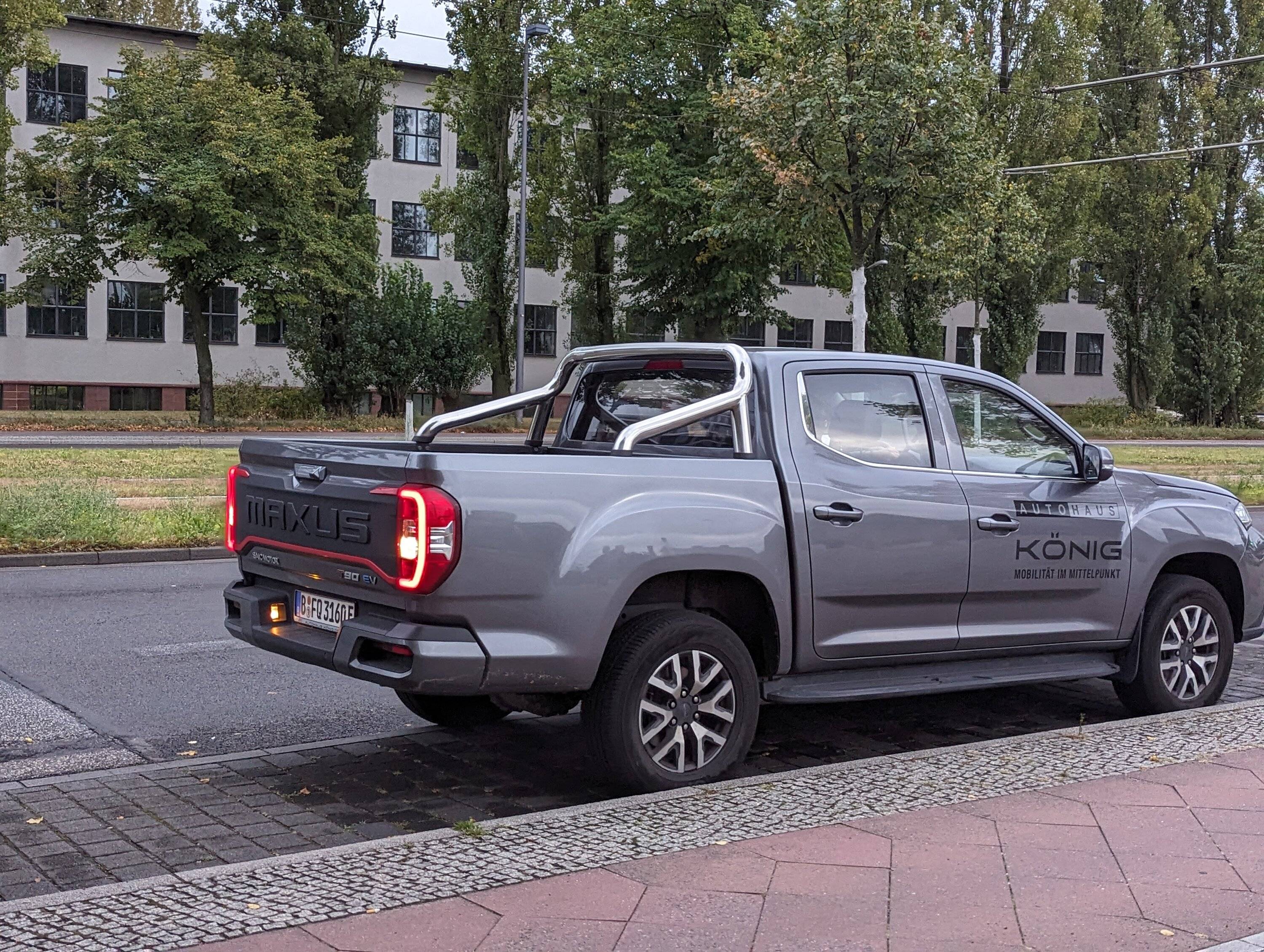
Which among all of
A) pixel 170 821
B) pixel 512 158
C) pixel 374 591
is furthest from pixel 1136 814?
pixel 512 158

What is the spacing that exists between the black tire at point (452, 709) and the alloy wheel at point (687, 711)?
4.28ft

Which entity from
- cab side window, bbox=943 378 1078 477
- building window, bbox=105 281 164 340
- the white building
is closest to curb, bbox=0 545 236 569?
cab side window, bbox=943 378 1078 477

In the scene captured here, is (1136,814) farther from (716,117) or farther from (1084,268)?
(1084,268)

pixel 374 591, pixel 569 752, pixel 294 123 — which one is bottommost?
pixel 569 752

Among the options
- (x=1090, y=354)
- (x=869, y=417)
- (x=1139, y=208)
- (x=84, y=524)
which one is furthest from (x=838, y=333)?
(x=869, y=417)

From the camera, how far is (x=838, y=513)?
591 centimetres

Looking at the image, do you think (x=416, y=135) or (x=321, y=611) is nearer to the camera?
(x=321, y=611)

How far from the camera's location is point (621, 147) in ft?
133

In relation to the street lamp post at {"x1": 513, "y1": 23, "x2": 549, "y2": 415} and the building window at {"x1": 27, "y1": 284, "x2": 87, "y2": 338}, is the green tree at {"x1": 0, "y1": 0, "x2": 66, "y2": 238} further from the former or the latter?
the street lamp post at {"x1": 513, "y1": 23, "x2": 549, "y2": 415}

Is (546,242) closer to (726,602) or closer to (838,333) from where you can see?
(838,333)

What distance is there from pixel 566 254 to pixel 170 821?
130ft

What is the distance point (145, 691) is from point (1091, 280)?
49.5 metres

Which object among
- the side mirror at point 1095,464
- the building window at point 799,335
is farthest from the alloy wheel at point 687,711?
the building window at point 799,335

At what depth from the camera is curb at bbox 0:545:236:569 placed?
494 inches
